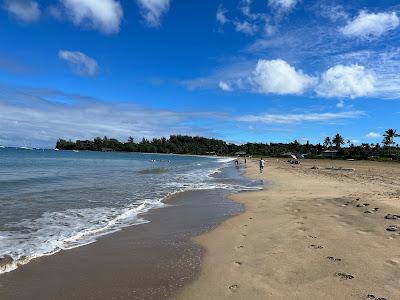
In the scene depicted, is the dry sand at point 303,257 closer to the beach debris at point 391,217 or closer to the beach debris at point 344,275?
the beach debris at point 344,275

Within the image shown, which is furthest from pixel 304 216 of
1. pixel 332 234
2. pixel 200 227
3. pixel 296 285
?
pixel 296 285

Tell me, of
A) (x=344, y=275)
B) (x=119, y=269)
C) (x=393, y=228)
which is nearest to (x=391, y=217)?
(x=393, y=228)

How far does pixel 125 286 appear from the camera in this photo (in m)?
6.50

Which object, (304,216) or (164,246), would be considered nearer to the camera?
(164,246)

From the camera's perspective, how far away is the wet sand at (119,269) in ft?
20.6

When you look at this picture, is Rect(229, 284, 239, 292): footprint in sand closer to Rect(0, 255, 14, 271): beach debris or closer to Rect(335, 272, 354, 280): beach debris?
Rect(335, 272, 354, 280): beach debris

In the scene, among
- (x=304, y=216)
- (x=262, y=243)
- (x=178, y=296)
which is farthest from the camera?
(x=304, y=216)

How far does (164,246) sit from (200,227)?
103 inches

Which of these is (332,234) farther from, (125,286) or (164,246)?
(125,286)

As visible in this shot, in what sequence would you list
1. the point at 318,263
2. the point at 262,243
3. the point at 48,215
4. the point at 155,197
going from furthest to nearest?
the point at 155,197 < the point at 48,215 < the point at 262,243 < the point at 318,263

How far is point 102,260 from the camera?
816 centimetres

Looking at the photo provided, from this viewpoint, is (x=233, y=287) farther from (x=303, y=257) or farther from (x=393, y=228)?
(x=393, y=228)

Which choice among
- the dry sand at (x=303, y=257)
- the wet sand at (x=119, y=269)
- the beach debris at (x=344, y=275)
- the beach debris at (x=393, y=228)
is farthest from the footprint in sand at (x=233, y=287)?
the beach debris at (x=393, y=228)

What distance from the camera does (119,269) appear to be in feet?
24.6
